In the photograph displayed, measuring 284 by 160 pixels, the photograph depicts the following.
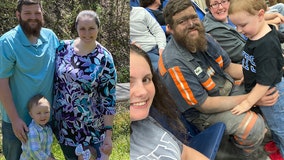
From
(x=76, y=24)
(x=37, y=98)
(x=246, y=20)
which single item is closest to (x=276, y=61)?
(x=246, y=20)

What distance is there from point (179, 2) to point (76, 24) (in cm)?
44

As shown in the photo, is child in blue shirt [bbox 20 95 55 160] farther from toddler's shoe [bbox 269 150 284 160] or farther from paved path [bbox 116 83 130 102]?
toddler's shoe [bbox 269 150 284 160]

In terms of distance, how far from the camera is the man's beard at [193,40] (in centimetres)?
252

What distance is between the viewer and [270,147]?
2803mm

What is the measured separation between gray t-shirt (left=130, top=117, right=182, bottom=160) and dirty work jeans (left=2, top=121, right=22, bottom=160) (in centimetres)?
47

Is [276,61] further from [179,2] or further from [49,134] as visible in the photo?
[49,134]

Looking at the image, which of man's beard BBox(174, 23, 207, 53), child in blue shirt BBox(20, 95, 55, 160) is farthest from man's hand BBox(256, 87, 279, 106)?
child in blue shirt BBox(20, 95, 55, 160)

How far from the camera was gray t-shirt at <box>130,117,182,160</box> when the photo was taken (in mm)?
2523

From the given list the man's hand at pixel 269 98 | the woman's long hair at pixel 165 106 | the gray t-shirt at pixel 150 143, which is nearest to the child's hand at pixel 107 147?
the gray t-shirt at pixel 150 143

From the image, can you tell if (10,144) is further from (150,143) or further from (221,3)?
(221,3)

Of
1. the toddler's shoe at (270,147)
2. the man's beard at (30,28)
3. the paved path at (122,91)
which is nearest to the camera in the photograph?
the man's beard at (30,28)

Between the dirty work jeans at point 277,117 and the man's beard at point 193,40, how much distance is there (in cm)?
40

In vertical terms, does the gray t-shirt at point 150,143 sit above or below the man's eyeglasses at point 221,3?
below

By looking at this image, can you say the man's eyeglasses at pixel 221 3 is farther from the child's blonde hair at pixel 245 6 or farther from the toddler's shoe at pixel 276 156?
the toddler's shoe at pixel 276 156
